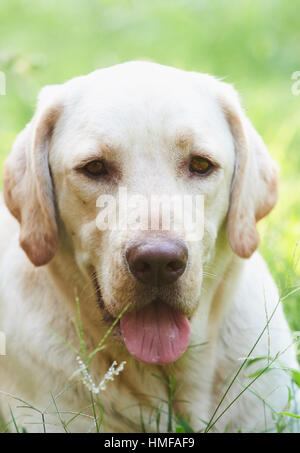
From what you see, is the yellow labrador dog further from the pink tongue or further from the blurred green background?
the blurred green background

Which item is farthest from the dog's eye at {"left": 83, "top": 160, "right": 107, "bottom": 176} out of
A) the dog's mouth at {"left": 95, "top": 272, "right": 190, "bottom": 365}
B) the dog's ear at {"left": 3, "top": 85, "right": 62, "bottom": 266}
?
the dog's mouth at {"left": 95, "top": 272, "right": 190, "bottom": 365}

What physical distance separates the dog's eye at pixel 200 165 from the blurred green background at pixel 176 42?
11.8ft

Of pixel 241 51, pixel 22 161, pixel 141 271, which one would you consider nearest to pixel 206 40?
pixel 241 51

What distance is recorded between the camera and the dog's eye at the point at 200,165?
3.47 meters

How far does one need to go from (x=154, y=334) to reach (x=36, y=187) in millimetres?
853

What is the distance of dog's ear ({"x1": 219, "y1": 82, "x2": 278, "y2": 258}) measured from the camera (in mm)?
3633

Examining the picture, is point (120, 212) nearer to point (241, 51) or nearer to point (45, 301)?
point (45, 301)

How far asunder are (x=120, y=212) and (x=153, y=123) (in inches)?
16.1

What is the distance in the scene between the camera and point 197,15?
34.3ft

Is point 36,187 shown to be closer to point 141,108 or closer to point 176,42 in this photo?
point 141,108

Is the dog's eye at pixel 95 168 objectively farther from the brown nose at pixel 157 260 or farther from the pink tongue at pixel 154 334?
the pink tongue at pixel 154 334

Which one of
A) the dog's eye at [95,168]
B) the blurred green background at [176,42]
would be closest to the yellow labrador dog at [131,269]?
the dog's eye at [95,168]

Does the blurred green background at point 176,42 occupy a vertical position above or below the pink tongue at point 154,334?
above

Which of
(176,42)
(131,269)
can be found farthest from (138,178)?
(176,42)
